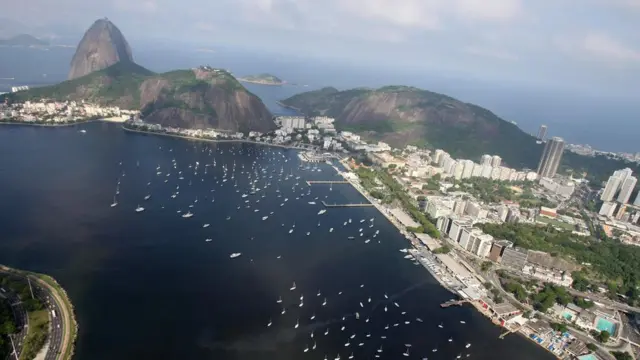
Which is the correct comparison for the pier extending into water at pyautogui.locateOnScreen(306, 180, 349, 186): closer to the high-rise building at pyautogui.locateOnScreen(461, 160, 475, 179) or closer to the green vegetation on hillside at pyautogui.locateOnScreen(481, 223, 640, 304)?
the green vegetation on hillside at pyautogui.locateOnScreen(481, 223, 640, 304)

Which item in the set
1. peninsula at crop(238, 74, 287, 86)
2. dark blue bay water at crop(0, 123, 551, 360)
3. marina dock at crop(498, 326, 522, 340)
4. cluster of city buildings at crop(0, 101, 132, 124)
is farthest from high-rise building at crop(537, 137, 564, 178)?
peninsula at crop(238, 74, 287, 86)

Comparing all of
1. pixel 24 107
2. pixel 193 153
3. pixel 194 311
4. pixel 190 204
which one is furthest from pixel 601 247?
pixel 24 107

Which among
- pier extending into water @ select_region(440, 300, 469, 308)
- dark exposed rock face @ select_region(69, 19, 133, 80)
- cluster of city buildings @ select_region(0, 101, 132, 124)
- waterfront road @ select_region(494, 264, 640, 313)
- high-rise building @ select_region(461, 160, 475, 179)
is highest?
dark exposed rock face @ select_region(69, 19, 133, 80)

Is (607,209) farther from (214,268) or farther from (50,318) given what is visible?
(50,318)

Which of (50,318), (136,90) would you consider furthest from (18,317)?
(136,90)

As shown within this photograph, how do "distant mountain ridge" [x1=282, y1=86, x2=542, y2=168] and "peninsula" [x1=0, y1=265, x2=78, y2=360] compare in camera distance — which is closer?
"peninsula" [x1=0, y1=265, x2=78, y2=360]

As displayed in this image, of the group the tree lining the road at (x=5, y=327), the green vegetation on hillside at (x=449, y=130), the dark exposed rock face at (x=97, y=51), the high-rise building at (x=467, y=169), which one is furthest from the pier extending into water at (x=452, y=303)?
the dark exposed rock face at (x=97, y=51)
